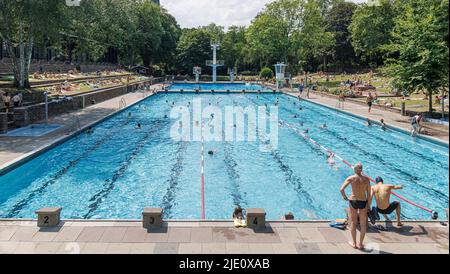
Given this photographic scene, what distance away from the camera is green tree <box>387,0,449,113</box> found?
22.8 m

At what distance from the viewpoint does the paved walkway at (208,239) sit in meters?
7.40

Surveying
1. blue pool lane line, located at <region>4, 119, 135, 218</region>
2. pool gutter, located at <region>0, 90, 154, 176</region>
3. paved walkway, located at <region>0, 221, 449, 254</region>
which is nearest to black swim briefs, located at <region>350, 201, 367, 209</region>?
paved walkway, located at <region>0, 221, 449, 254</region>

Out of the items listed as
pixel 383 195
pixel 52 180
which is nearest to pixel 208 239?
pixel 383 195

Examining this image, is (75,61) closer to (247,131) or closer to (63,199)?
(247,131)

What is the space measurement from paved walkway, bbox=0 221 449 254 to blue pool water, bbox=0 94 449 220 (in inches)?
117

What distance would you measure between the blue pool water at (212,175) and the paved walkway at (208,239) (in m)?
2.97

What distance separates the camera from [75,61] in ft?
228

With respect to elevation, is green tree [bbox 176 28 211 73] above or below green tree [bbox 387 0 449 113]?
above

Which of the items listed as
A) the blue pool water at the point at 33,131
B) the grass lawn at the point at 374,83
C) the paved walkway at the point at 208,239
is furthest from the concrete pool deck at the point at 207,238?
the grass lawn at the point at 374,83

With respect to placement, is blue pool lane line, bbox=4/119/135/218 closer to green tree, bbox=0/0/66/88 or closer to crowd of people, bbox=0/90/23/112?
crowd of people, bbox=0/90/23/112

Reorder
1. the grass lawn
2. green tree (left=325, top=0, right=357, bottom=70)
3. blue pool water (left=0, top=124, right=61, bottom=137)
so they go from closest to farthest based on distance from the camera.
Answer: blue pool water (left=0, top=124, right=61, bottom=137) → the grass lawn → green tree (left=325, top=0, right=357, bottom=70)
